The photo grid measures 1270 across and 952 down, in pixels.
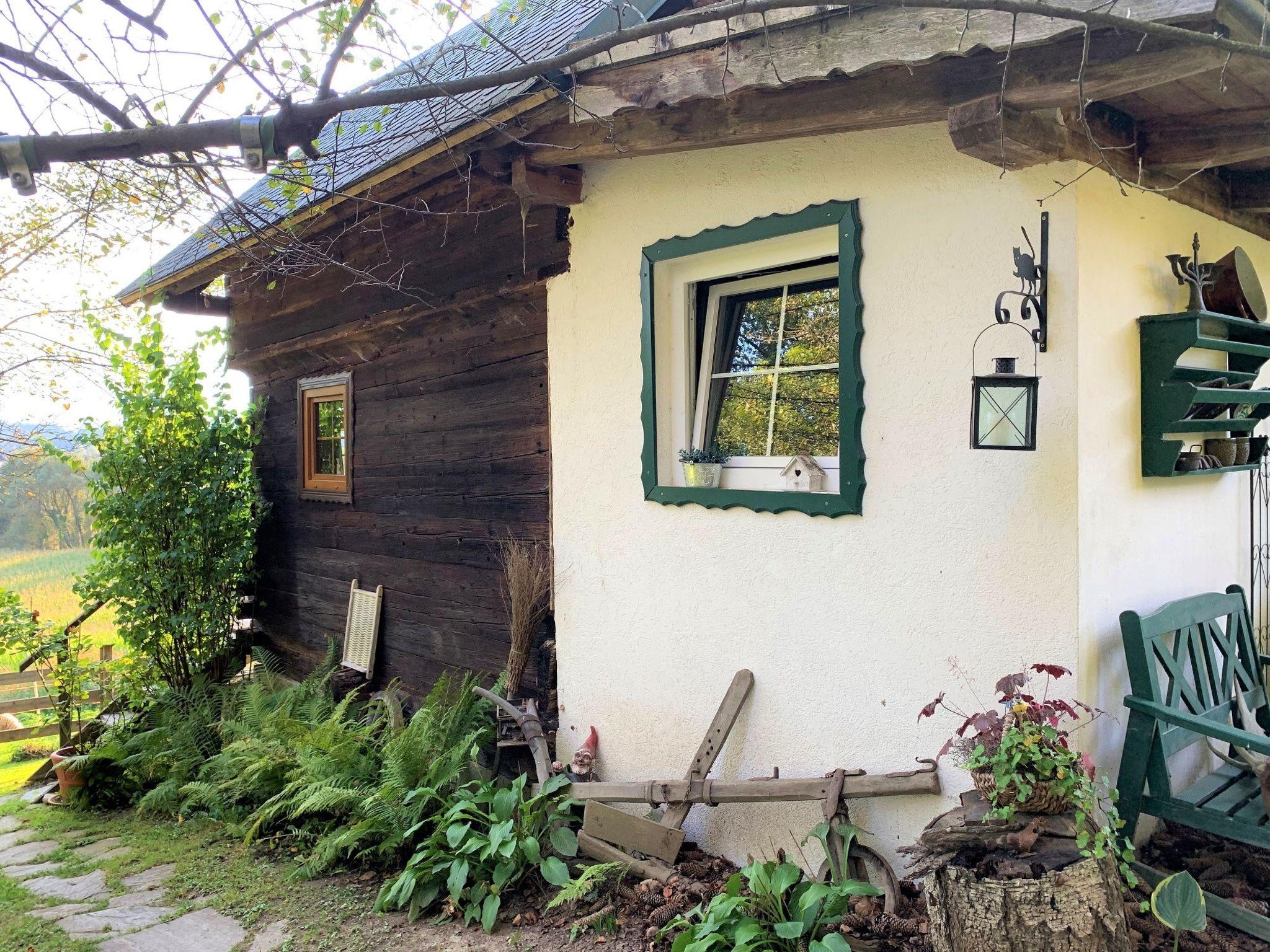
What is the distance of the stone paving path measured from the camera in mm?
3736

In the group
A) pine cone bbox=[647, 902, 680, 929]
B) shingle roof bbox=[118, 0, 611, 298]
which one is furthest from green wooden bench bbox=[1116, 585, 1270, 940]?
shingle roof bbox=[118, 0, 611, 298]

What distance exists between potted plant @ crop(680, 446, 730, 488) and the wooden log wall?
42.3 inches

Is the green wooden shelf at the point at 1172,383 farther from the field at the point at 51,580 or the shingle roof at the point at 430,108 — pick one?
the field at the point at 51,580

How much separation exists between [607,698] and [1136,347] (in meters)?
2.77

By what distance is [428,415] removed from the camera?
5.66m

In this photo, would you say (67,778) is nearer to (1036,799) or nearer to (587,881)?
(587,881)

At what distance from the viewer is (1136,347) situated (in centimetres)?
315

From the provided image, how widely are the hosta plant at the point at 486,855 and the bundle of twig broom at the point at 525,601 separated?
29.7 inches

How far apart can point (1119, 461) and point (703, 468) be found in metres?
1.61

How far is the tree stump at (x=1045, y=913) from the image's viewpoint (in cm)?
232

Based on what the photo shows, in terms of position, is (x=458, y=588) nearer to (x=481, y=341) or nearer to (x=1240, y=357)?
(x=481, y=341)

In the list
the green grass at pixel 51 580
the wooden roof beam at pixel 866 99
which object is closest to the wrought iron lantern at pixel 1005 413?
the wooden roof beam at pixel 866 99

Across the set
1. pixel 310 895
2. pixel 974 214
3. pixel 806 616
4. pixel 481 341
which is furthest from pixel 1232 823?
pixel 481 341

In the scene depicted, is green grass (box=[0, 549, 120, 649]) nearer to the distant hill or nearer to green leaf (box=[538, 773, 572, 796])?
the distant hill
